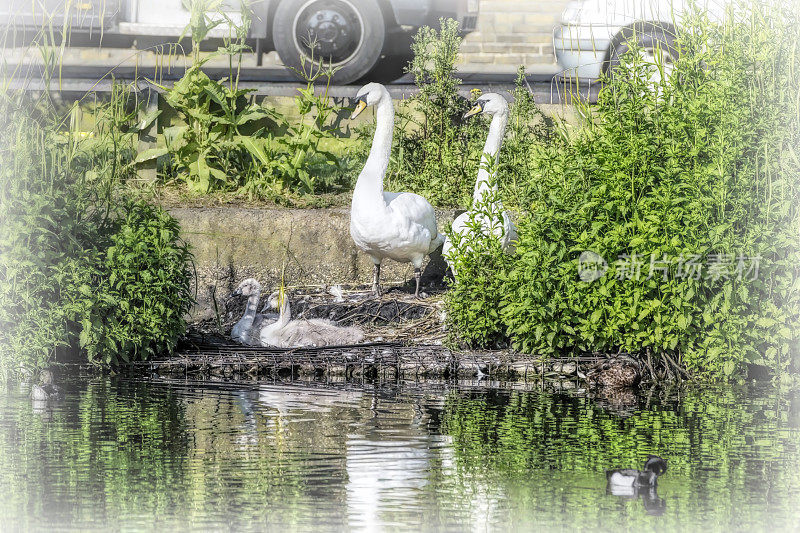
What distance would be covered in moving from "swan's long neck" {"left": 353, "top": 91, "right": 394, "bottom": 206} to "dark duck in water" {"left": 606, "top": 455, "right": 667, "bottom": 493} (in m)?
5.15

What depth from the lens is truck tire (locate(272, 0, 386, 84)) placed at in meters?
16.4

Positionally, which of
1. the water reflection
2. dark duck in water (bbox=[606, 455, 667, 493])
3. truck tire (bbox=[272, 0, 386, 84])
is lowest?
the water reflection

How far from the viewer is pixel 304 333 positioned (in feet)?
31.2

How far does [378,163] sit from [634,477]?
5.88 metres

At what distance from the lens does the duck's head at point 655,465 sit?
17.8 ft

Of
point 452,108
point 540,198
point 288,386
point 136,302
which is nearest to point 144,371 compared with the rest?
point 136,302

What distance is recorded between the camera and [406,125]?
1278 centimetres

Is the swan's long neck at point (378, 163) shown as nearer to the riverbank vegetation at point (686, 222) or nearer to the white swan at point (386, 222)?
the white swan at point (386, 222)

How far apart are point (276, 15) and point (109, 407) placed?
33.8 ft

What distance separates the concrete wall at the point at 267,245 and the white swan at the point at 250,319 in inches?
34.6

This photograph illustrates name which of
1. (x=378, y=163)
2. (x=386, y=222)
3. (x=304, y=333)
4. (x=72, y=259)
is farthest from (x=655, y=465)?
(x=378, y=163)

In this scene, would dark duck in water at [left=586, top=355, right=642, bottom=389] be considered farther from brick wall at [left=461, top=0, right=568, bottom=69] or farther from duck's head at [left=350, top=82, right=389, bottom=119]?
brick wall at [left=461, top=0, right=568, bottom=69]

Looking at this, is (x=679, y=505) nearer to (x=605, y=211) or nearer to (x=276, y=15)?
(x=605, y=211)

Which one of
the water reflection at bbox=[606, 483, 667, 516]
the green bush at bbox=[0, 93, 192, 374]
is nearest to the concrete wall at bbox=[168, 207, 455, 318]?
the green bush at bbox=[0, 93, 192, 374]
